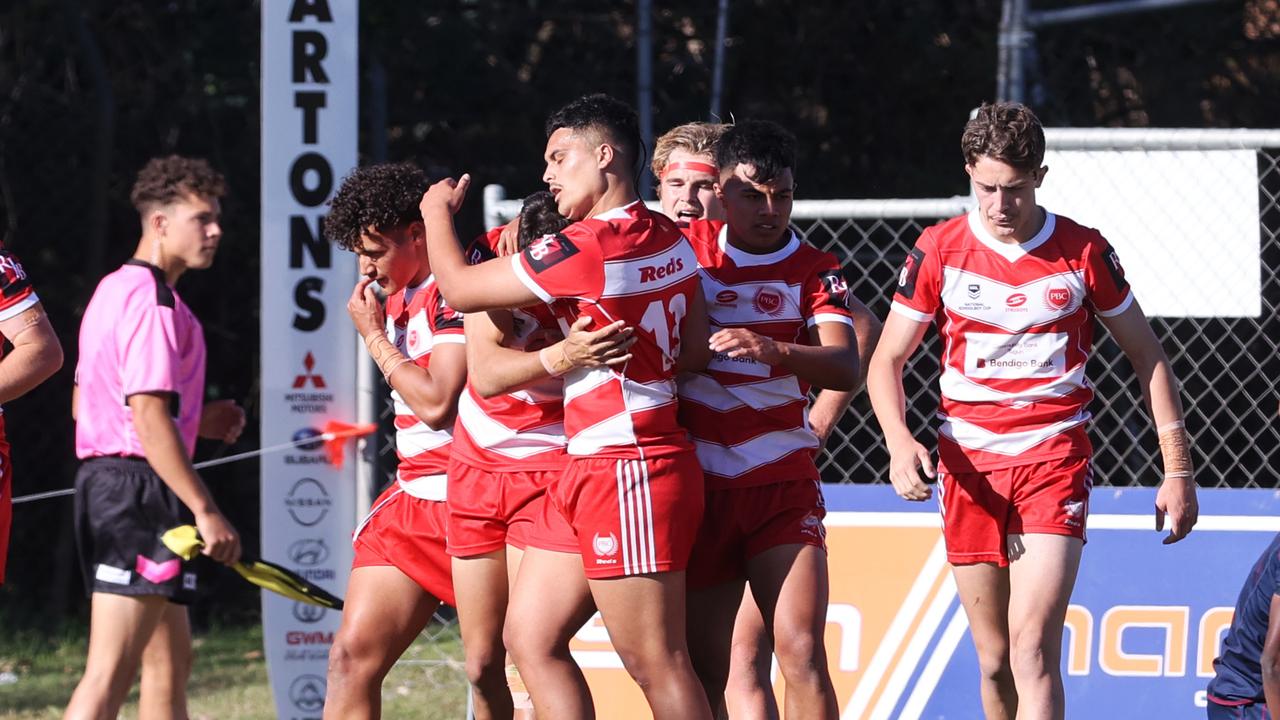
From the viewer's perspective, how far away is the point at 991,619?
15.1 ft

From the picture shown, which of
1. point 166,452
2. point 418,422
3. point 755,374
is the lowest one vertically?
point 166,452

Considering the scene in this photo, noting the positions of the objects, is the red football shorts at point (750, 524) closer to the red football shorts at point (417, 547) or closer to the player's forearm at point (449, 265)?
the red football shorts at point (417, 547)

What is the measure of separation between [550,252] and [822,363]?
0.84 m

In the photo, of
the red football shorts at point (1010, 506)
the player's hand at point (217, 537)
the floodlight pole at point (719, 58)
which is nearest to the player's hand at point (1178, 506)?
the red football shorts at point (1010, 506)

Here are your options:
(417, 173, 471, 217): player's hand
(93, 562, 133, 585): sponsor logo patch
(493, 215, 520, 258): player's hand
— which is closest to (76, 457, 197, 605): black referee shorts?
(93, 562, 133, 585): sponsor logo patch

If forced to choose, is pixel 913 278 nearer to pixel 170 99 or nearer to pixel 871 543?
pixel 871 543

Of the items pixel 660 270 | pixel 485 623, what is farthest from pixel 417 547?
pixel 660 270

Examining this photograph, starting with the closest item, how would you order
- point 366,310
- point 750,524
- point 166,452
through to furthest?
point 750,524 → point 366,310 → point 166,452

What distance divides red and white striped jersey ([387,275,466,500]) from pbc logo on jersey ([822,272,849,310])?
1135 mm

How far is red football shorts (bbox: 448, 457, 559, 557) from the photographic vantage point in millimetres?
4199

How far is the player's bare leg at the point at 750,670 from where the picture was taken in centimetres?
427

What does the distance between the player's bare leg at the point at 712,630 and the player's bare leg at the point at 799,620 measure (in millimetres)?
166

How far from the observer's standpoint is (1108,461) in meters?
8.10

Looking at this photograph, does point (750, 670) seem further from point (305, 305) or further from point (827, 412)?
point (305, 305)
